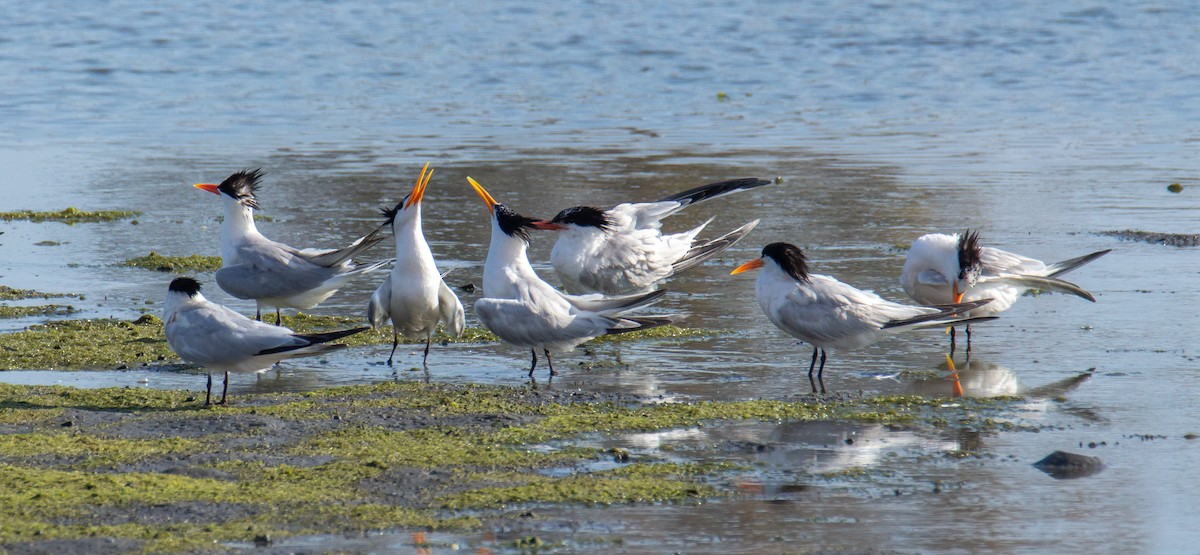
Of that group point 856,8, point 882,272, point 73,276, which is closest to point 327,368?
point 73,276

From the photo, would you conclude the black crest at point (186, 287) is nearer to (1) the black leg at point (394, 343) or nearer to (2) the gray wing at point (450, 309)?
(1) the black leg at point (394, 343)

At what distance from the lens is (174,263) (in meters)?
9.54

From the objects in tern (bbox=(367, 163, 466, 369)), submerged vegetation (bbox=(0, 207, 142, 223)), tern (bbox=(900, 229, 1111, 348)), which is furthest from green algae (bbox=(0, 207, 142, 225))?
tern (bbox=(900, 229, 1111, 348))

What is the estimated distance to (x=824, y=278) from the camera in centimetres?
688

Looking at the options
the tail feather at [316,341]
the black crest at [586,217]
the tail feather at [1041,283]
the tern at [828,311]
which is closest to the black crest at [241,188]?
the black crest at [586,217]

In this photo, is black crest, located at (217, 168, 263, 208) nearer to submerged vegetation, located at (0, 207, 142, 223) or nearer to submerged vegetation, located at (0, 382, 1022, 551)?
submerged vegetation, located at (0, 382, 1022, 551)

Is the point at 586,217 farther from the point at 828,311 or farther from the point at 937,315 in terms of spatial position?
the point at 937,315

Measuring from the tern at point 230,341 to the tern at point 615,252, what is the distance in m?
2.34

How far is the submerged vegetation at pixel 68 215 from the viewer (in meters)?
11.3

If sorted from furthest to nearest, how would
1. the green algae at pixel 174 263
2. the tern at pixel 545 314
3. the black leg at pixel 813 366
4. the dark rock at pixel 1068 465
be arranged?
1. the green algae at pixel 174 263
2. the tern at pixel 545 314
3. the black leg at pixel 813 366
4. the dark rock at pixel 1068 465

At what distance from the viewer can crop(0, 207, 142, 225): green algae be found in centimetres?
1130

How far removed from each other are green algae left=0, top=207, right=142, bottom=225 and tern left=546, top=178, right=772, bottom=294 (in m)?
4.52

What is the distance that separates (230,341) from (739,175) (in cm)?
798

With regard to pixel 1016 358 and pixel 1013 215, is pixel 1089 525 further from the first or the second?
pixel 1013 215
